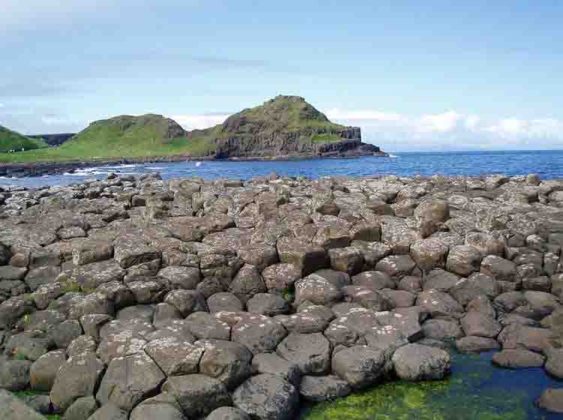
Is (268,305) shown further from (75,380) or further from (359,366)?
(75,380)

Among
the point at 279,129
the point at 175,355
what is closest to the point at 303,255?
the point at 175,355

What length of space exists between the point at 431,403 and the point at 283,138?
17865 centimetres

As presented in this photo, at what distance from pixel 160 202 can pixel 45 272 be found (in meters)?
6.29

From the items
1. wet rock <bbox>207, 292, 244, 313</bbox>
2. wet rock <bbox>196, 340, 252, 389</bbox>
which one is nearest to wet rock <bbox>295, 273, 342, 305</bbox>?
wet rock <bbox>207, 292, 244, 313</bbox>

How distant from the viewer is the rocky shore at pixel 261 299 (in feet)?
35.0

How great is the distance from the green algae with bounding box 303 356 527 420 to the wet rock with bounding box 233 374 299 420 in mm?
472

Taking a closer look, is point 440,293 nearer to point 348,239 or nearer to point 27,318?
point 348,239

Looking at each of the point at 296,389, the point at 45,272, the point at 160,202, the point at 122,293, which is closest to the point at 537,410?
the point at 296,389

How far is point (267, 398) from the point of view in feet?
33.7

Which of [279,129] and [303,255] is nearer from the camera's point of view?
[303,255]

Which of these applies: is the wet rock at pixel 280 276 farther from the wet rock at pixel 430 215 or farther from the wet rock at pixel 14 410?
the wet rock at pixel 14 410

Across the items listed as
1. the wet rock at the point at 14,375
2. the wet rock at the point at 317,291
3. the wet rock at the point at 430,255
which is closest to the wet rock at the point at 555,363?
the wet rock at the point at 430,255

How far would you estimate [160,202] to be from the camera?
2142 cm

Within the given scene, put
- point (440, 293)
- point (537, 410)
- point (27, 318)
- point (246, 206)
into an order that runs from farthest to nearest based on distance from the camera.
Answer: point (246, 206), point (440, 293), point (27, 318), point (537, 410)
